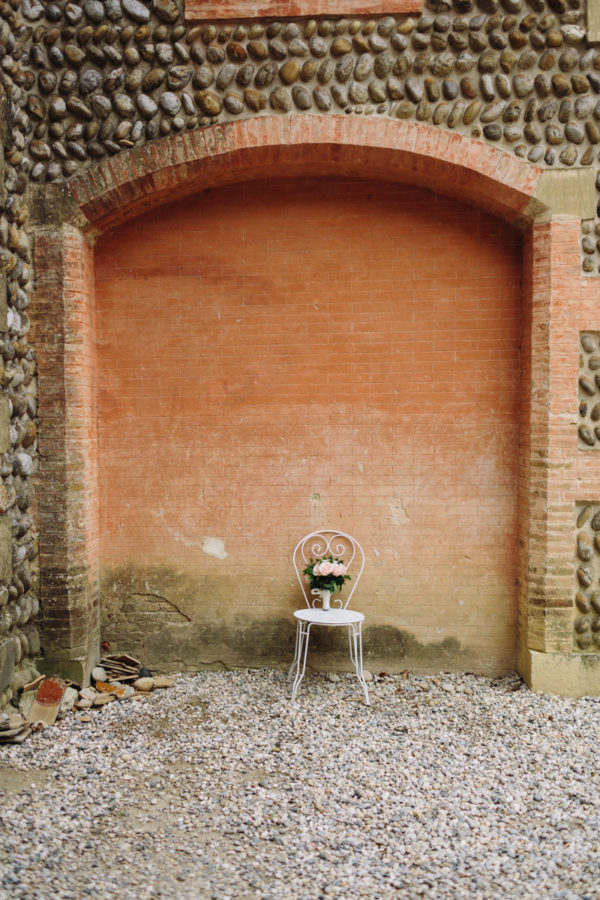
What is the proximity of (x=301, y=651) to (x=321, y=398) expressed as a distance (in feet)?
6.13

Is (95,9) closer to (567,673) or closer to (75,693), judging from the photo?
(75,693)

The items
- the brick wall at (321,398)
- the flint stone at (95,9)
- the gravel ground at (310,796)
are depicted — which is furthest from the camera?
the brick wall at (321,398)

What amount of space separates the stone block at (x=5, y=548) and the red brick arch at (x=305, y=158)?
213 centimetres

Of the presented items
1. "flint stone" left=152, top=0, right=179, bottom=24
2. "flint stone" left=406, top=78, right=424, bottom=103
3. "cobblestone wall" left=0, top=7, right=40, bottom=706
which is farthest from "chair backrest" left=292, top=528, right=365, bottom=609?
"flint stone" left=152, top=0, right=179, bottom=24

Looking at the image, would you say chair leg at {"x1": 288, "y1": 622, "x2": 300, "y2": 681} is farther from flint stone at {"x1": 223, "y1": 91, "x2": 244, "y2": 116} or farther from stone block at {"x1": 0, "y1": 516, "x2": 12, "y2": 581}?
flint stone at {"x1": 223, "y1": 91, "x2": 244, "y2": 116}

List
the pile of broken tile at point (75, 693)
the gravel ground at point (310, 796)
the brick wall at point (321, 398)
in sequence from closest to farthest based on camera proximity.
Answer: the gravel ground at point (310, 796) → the pile of broken tile at point (75, 693) → the brick wall at point (321, 398)

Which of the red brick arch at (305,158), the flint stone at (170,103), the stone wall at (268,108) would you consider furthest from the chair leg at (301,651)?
the flint stone at (170,103)

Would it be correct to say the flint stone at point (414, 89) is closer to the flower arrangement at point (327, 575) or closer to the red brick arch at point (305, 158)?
the red brick arch at point (305, 158)

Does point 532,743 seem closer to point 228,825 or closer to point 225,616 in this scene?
point 228,825

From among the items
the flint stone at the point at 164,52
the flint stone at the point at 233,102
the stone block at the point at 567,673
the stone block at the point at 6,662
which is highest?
the flint stone at the point at 164,52

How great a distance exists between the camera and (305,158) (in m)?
4.25

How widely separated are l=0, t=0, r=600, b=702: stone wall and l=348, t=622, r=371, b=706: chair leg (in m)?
1.23

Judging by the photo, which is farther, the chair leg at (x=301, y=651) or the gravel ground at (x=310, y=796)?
the chair leg at (x=301, y=651)

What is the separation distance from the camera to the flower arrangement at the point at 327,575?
427cm
